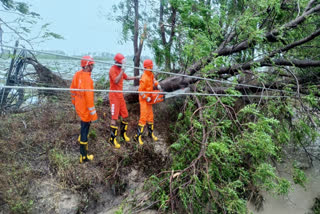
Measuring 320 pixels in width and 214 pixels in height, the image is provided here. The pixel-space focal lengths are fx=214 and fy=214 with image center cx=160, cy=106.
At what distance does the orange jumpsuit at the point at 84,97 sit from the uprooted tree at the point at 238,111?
138cm

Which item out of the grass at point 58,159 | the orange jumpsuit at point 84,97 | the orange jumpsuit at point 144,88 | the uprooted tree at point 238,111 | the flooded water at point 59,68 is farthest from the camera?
the flooded water at point 59,68

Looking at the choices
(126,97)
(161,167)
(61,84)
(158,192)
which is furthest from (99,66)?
(158,192)

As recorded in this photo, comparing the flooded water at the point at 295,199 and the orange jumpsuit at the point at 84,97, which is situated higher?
the orange jumpsuit at the point at 84,97

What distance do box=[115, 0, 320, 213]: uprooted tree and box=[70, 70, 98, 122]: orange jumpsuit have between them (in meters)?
1.38

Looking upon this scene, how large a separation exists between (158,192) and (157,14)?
495 cm

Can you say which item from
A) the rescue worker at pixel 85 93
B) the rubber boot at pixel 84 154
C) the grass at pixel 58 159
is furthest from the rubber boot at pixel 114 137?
the rescue worker at pixel 85 93

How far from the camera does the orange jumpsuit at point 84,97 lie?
10.2 ft

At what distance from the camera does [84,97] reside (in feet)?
10.3

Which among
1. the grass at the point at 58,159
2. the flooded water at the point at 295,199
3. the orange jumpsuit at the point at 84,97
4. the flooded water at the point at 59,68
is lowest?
the flooded water at the point at 295,199

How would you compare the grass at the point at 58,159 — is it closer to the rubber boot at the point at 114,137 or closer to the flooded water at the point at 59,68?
the rubber boot at the point at 114,137

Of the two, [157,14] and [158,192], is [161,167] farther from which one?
[157,14]

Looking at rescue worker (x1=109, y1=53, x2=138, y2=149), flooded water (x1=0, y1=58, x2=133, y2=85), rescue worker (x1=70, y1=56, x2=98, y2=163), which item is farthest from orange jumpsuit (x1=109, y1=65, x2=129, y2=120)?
flooded water (x1=0, y1=58, x2=133, y2=85)

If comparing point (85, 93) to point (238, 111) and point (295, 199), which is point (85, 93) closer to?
point (238, 111)

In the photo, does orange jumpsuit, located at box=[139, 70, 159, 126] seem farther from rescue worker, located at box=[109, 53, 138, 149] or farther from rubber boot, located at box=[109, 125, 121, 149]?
rubber boot, located at box=[109, 125, 121, 149]
